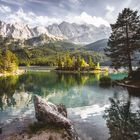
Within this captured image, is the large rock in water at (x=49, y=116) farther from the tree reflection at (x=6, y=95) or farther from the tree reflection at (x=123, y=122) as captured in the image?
the tree reflection at (x=6, y=95)

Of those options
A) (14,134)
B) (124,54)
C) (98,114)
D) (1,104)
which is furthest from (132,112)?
(124,54)

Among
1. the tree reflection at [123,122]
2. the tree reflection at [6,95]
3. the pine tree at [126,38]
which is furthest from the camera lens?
the pine tree at [126,38]

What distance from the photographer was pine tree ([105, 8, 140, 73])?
195 ft

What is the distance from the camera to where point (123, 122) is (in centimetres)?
2294

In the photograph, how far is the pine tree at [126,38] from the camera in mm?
59500

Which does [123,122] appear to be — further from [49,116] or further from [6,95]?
[6,95]

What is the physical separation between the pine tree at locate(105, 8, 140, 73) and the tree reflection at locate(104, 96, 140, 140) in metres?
30.6

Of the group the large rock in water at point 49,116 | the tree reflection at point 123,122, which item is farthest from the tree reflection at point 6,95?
the tree reflection at point 123,122

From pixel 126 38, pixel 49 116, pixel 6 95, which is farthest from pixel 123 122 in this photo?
pixel 126 38

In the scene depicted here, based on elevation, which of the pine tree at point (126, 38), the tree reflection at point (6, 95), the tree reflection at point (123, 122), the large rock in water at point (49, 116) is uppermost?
the pine tree at point (126, 38)

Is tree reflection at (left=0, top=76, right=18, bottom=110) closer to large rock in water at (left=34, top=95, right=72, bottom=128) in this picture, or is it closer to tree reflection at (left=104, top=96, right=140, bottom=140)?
large rock in water at (left=34, top=95, right=72, bottom=128)

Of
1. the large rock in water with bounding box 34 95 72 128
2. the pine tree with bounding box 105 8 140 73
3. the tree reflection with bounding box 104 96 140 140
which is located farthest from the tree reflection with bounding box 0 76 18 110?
the pine tree with bounding box 105 8 140 73

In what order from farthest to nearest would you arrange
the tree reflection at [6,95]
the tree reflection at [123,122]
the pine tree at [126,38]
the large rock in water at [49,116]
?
1. the pine tree at [126,38]
2. the tree reflection at [6,95]
3. the large rock in water at [49,116]
4. the tree reflection at [123,122]

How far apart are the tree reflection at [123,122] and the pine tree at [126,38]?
30642 mm
